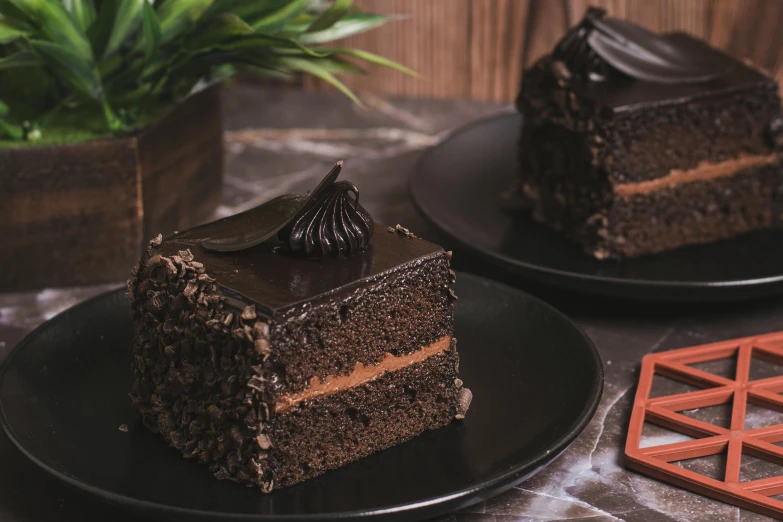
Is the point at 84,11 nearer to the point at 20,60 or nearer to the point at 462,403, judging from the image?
the point at 20,60

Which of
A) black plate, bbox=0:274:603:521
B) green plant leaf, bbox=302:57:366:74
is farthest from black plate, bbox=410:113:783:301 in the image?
green plant leaf, bbox=302:57:366:74

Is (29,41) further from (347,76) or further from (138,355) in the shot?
(347,76)

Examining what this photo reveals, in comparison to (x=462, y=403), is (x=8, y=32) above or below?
above

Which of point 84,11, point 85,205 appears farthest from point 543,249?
point 84,11

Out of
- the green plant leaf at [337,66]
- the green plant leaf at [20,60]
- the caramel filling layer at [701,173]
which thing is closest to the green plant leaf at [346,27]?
the green plant leaf at [337,66]

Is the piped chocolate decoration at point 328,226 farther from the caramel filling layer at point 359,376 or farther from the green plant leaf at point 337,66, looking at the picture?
the green plant leaf at point 337,66
